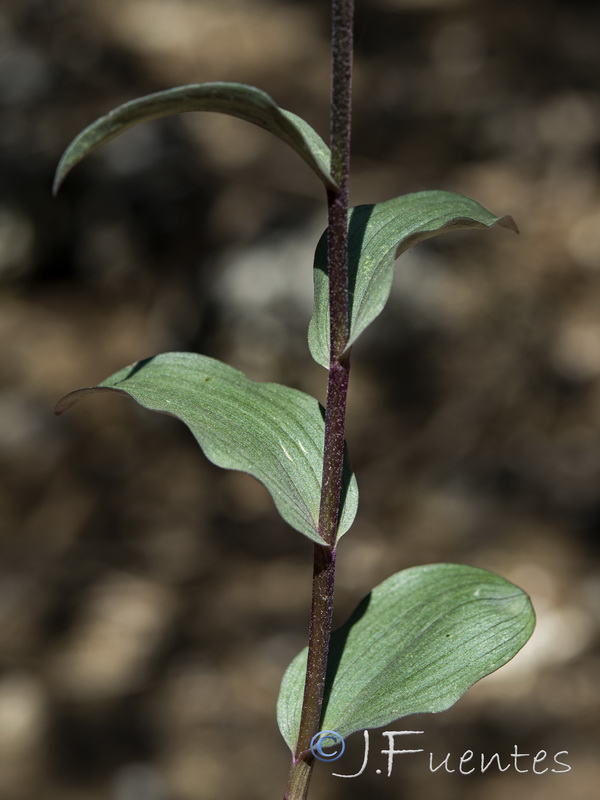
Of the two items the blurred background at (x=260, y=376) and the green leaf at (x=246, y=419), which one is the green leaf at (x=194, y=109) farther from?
the blurred background at (x=260, y=376)

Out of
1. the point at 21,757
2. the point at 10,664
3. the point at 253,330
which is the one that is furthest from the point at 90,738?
the point at 253,330

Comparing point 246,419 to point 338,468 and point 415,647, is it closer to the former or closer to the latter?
point 338,468

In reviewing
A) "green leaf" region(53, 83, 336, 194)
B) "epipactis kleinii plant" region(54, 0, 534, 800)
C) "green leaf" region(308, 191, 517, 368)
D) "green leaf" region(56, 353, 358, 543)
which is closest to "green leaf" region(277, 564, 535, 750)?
"epipactis kleinii plant" region(54, 0, 534, 800)

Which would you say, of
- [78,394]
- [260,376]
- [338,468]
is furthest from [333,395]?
[260,376]

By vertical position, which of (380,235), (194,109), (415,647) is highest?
(194,109)

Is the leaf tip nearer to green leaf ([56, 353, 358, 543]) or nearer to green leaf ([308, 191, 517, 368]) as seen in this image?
green leaf ([56, 353, 358, 543])

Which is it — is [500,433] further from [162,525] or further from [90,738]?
[90,738]
